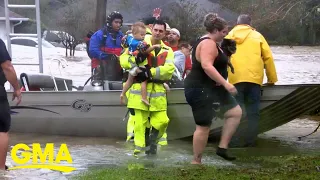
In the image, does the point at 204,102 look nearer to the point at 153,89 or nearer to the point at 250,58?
the point at 153,89

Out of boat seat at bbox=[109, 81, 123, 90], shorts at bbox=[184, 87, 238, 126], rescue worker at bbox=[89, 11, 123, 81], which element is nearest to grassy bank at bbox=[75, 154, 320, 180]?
shorts at bbox=[184, 87, 238, 126]

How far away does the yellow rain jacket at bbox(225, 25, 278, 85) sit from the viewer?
27.2 ft

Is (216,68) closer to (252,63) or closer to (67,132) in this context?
(252,63)

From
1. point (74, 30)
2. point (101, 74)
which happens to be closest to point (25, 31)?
point (74, 30)

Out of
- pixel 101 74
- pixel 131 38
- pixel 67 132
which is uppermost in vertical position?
pixel 131 38

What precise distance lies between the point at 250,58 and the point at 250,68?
0.44 ft

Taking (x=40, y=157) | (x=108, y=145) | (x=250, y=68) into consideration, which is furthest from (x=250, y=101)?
(x=40, y=157)

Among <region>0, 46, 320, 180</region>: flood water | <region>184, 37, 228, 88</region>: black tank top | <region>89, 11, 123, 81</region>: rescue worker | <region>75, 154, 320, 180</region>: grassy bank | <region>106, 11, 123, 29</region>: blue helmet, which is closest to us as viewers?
<region>75, 154, 320, 180</region>: grassy bank

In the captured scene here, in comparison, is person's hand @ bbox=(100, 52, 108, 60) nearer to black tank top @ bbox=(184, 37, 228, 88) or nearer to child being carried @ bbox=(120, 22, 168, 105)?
child being carried @ bbox=(120, 22, 168, 105)

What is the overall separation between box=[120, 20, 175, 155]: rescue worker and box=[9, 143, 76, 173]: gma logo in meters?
0.94

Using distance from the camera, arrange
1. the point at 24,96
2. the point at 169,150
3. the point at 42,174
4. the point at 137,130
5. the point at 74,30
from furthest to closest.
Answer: the point at 74,30 < the point at 24,96 < the point at 169,150 < the point at 137,130 < the point at 42,174

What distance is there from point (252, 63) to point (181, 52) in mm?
1416

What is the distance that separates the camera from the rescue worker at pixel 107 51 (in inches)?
381

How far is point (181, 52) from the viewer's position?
30.7 feet
